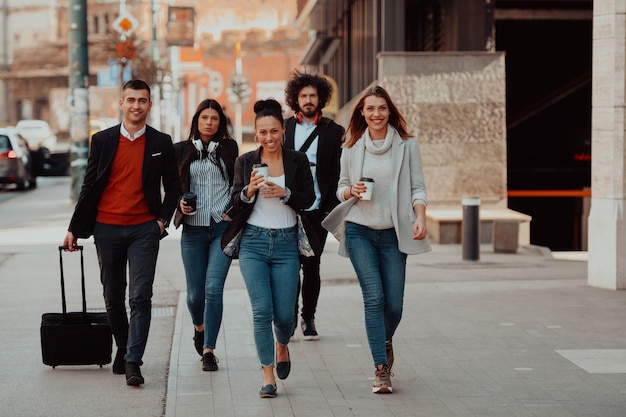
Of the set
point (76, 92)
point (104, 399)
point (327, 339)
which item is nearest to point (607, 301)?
point (327, 339)

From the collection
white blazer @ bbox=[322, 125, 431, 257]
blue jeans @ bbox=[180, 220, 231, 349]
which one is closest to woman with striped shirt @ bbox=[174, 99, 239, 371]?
blue jeans @ bbox=[180, 220, 231, 349]

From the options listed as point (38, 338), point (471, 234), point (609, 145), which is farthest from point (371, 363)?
point (471, 234)

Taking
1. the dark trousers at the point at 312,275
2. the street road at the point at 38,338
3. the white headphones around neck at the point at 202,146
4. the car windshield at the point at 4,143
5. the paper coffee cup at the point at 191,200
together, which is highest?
the white headphones around neck at the point at 202,146

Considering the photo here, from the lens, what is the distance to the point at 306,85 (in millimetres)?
9070

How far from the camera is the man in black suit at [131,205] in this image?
25.8 feet

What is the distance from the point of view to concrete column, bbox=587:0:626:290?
12.4 metres

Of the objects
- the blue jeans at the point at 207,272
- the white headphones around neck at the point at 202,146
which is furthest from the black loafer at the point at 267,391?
the white headphones around neck at the point at 202,146

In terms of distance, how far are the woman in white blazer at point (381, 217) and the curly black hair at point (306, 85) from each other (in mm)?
1319

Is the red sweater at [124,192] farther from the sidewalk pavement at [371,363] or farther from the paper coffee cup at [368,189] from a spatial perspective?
the paper coffee cup at [368,189]

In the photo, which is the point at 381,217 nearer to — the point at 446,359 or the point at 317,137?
the point at 446,359

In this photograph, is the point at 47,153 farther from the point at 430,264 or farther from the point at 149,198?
the point at 149,198

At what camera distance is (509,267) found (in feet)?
49.8

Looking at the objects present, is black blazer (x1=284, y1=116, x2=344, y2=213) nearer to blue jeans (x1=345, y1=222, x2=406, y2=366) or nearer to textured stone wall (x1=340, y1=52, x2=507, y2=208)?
blue jeans (x1=345, y1=222, x2=406, y2=366)

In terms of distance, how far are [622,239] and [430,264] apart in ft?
11.1
